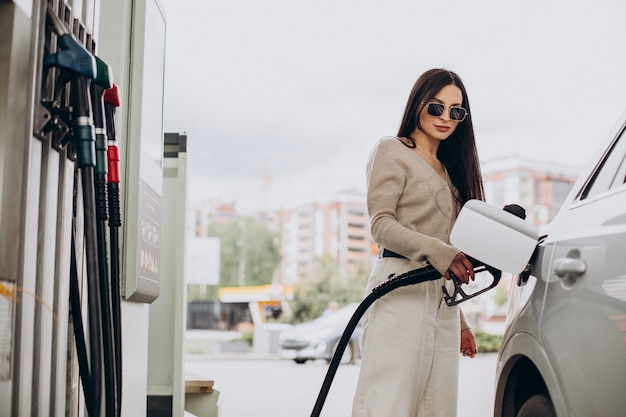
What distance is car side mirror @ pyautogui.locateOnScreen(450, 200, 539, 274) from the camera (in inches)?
92.2

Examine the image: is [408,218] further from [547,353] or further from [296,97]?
[296,97]

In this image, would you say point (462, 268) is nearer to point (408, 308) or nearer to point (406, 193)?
point (408, 308)

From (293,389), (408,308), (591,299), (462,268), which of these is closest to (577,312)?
(591,299)

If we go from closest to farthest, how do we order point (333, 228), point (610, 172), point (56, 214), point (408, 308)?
point (56, 214) → point (610, 172) → point (408, 308) → point (333, 228)

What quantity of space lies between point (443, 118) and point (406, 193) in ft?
0.96

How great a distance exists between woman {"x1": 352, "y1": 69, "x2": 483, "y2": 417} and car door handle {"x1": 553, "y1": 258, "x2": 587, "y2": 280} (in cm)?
49

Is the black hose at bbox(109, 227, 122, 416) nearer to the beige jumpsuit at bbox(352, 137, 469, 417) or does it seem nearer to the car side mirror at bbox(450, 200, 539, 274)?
the beige jumpsuit at bbox(352, 137, 469, 417)

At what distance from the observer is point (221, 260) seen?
63.2 meters

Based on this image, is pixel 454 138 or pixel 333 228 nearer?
pixel 454 138

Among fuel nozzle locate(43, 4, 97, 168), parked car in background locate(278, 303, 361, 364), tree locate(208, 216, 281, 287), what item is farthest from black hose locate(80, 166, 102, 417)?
tree locate(208, 216, 281, 287)

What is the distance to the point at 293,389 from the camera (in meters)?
12.3

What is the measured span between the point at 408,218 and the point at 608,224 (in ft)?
3.29

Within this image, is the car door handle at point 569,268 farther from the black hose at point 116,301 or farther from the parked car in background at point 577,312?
the black hose at point 116,301

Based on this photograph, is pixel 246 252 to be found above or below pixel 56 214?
above
